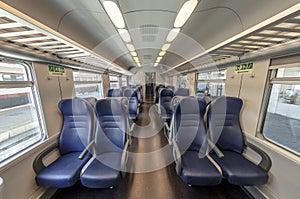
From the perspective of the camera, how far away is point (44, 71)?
6.32ft

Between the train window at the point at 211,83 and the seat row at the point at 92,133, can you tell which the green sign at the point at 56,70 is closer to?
the seat row at the point at 92,133

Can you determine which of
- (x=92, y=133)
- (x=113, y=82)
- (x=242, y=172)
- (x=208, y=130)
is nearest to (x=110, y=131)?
(x=92, y=133)

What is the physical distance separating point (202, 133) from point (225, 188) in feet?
2.70

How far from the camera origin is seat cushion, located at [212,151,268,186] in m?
1.43

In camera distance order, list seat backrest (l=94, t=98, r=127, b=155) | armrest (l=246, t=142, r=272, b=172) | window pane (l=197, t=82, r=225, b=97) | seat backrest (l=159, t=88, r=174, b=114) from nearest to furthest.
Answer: armrest (l=246, t=142, r=272, b=172), seat backrest (l=94, t=98, r=127, b=155), window pane (l=197, t=82, r=225, b=97), seat backrest (l=159, t=88, r=174, b=114)

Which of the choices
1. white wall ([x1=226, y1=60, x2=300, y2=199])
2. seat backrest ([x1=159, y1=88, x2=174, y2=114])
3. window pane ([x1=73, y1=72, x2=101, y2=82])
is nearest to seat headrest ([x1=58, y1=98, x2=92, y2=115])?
window pane ([x1=73, y1=72, x2=101, y2=82])

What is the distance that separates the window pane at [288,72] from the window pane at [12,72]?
3.46 m

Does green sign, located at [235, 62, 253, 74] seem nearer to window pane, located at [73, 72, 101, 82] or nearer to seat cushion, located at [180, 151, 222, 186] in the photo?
seat cushion, located at [180, 151, 222, 186]

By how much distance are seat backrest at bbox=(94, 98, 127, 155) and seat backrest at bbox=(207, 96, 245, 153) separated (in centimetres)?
148

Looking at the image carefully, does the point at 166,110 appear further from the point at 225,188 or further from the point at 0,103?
the point at 0,103

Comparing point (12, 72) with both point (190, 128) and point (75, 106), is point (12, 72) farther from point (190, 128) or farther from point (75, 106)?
point (190, 128)

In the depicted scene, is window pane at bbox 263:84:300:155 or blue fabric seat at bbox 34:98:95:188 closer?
window pane at bbox 263:84:300:155

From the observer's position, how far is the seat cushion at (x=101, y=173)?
141cm

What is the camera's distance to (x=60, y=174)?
4.82 ft
